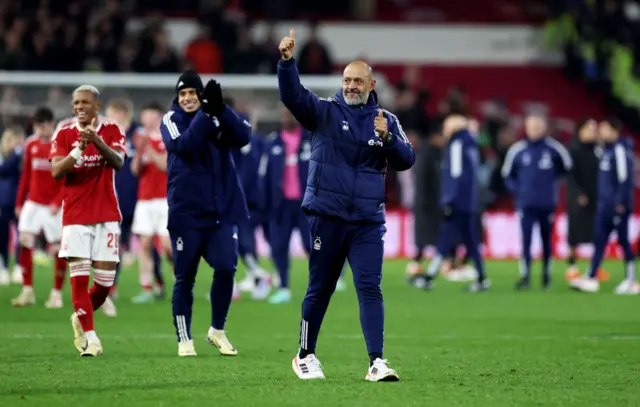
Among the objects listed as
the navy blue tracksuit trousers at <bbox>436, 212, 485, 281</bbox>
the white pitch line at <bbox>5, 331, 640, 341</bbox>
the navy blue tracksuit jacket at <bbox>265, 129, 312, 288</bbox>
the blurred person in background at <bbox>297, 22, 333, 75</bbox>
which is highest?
the blurred person in background at <bbox>297, 22, 333, 75</bbox>

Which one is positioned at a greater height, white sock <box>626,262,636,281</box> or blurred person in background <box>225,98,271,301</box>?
blurred person in background <box>225,98,271,301</box>

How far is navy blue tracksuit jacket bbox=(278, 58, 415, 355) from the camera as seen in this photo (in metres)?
10.3

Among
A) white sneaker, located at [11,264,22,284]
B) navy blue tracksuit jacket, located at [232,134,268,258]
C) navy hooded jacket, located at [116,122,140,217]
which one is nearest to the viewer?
navy hooded jacket, located at [116,122,140,217]

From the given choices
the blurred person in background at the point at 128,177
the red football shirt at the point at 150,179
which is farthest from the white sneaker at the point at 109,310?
the red football shirt at the point at 150,179

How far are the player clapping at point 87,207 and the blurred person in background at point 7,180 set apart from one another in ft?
30.3

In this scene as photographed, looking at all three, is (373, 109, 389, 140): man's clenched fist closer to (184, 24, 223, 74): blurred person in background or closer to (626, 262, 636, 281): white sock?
(626, 262, 636, 281): white sock

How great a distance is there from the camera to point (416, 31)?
3494 cm

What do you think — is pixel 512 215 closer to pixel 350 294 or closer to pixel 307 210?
pixel 350 294

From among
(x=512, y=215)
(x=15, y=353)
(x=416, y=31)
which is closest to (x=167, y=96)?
(x=512, y=215)

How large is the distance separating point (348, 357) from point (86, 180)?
2747 mm

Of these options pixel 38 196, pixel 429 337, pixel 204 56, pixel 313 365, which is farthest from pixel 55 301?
pixel 204 56

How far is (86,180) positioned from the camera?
40.0 feet

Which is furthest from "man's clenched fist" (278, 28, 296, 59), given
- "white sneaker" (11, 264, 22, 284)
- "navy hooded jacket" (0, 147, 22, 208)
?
"white sneaker" (11, 264, 22, 284)

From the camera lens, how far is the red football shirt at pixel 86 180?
12.1 meters
